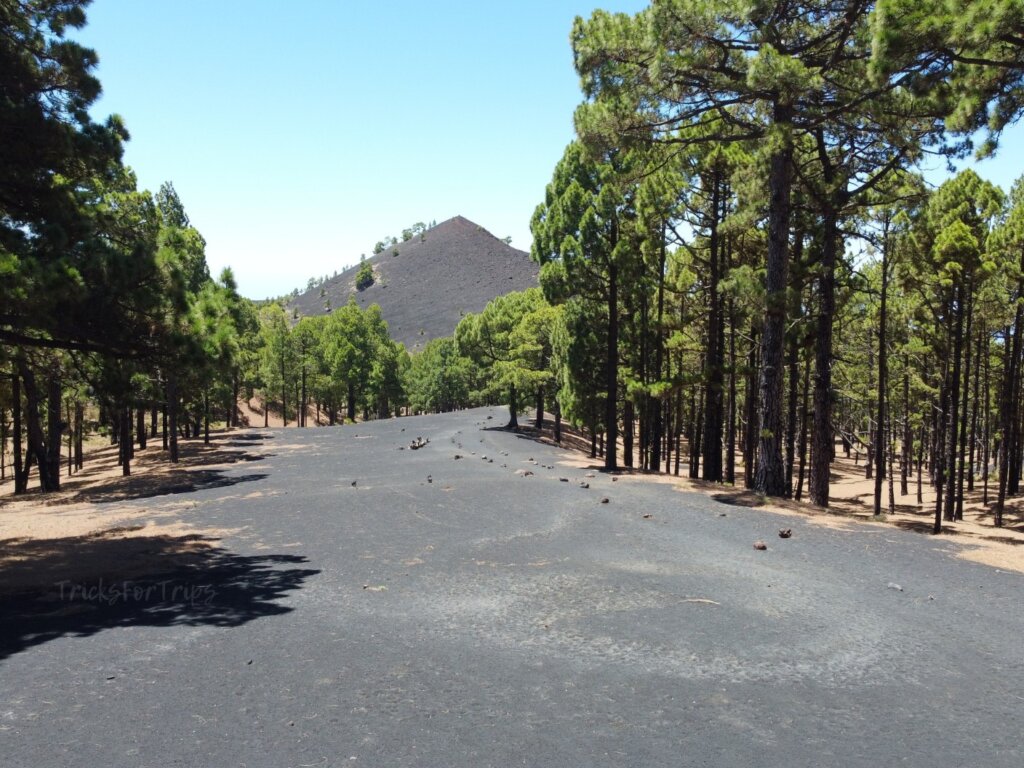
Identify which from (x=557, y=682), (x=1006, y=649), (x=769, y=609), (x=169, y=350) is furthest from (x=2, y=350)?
(x=1006, y=649)

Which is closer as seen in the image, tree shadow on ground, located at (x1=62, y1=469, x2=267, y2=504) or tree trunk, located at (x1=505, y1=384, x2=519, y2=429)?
tree shadow on ground, located at (x1=62, y1=469, x2=267, y2=504)

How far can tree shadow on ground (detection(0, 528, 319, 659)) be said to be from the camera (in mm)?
7328

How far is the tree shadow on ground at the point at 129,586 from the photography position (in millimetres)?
7328

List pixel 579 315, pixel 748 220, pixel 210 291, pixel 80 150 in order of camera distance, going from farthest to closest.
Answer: pixel 579 315 → pixel 748 220 → pixel 210 291 → pixel 80 150

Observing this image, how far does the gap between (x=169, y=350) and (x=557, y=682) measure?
8.38 meters

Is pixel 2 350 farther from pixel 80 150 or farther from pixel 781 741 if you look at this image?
pixel 781 741

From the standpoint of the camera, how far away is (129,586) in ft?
29.2

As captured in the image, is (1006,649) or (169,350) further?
(169,350)

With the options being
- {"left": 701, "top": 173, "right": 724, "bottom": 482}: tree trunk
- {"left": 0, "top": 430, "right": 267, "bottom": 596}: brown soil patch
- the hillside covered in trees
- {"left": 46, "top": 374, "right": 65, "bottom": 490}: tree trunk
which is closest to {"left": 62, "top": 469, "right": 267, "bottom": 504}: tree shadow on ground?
{"left": 0, "top": 430, "right": 267, "bottom": 596}: brown soil patch

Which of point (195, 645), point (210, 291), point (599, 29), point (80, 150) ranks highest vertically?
point (599, 29)

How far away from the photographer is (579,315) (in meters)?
26.8

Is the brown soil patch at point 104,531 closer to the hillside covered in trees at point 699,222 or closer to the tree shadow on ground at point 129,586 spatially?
the tree shadow on ground at point 129,586

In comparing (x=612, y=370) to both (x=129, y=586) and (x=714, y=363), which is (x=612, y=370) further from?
(x=129, y=586)

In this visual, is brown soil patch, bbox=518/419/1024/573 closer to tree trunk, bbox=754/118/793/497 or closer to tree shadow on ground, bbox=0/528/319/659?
tree trunk, bbox=754/118/793/497
